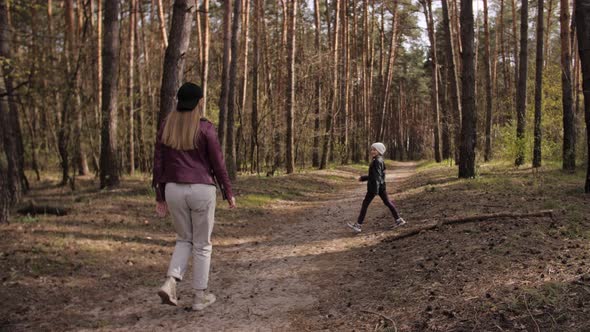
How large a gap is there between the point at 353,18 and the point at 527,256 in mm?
30016

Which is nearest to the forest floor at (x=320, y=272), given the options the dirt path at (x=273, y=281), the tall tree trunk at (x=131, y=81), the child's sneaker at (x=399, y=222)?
the dirt path at (x=273, y=281)

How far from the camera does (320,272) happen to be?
6.01 meters

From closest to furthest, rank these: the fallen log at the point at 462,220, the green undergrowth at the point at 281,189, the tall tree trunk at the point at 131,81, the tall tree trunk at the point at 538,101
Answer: the fallen log at the point at 462,220 → the green undergrowth at the point at 281,189 → the tall tree trunk at the point at 538,101 → the tall tree trunk at the point at 131,81

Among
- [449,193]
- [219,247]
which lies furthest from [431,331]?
[449,193]

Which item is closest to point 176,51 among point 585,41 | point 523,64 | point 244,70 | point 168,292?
point 168,292

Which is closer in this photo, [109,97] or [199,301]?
[199,301]

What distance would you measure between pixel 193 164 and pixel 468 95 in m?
11.1

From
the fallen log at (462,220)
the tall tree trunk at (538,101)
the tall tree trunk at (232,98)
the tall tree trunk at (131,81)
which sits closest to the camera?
the fallen log at (462,220)

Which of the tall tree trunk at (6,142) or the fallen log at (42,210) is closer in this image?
the tall tree trunk at (6,142)

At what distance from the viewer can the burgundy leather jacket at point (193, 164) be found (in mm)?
4309

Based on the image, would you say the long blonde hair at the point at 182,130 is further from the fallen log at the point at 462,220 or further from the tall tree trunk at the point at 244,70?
the tall tree trunk at the point at 244,70

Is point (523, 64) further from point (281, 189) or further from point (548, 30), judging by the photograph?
point (548, 30)

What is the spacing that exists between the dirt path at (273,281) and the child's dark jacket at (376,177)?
0.79 m

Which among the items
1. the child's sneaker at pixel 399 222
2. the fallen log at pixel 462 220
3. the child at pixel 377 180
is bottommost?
the child's sneaker at pixel 399 222
